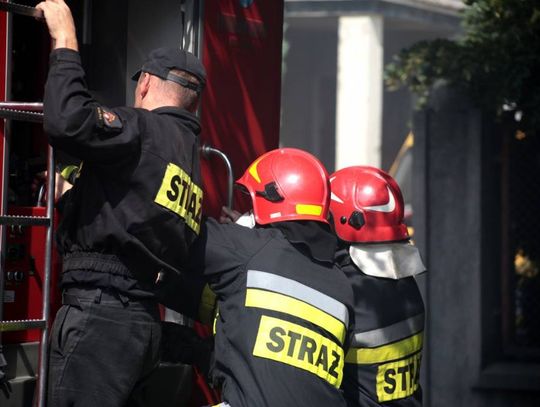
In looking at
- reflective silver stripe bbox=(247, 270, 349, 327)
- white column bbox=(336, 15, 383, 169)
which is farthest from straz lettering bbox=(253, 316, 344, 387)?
white column bbox=(336, 15, 383, 169)

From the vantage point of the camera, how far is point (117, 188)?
3988mm

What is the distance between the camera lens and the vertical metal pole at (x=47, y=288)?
13.2 feet

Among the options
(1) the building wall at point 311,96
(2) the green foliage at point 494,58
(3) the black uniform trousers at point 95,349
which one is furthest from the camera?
(1) the building wall at point 311,96

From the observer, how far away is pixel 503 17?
8109 mm

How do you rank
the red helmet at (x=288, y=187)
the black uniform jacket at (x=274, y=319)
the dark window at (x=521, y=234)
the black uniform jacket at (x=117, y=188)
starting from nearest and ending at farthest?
the black uniform jacket at (x=117, y=188), the black uniform jacket at (x=274, y=319), the red helmet at (x=288, y=187), the dark window at (x=521, y=234)

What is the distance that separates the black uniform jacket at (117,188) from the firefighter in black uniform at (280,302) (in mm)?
240

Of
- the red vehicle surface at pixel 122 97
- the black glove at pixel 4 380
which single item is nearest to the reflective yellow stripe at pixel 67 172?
the red vehicle surface at pixel 122 97

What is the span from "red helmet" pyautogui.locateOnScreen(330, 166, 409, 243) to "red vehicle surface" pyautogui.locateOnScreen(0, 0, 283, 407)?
47 cm

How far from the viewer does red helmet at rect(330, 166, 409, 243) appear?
5074 millimetres

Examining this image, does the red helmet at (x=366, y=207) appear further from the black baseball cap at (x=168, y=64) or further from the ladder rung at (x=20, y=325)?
the ladder rung at (x=20, y=325)

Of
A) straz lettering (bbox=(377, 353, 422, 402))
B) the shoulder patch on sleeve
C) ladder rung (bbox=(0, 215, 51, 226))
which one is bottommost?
straz lettering (bbox=(377, 353, 422, 402))

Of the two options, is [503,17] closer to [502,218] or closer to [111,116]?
[502,218]

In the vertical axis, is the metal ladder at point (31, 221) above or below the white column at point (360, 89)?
below

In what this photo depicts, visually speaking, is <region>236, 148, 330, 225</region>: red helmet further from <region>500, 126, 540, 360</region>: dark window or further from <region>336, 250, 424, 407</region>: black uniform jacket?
<region>500, 126, 540, 360</region>: dark window
